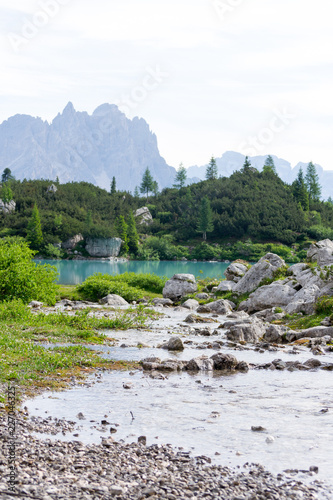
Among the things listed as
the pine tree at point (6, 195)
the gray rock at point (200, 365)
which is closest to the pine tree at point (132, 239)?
the pine tree at point (6, 195)

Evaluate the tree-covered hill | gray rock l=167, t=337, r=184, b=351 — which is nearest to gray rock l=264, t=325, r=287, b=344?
gray rock l=167, t=337, r=184, b=351

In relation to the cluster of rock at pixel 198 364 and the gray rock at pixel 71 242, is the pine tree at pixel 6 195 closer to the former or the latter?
the gray rock at pixel 71 242

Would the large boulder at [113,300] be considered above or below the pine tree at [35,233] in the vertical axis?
below

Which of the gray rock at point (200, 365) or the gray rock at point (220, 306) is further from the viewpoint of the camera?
the gray rock at point (220, 306)

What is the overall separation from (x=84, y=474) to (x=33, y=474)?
2.52 ft

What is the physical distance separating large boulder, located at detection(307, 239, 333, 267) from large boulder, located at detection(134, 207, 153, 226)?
14522 cm

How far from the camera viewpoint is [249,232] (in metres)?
163

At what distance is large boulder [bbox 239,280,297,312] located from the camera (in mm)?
32500

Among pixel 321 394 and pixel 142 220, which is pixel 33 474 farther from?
pixel 142 220

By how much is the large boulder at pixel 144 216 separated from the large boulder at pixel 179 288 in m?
139

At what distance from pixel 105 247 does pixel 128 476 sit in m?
142

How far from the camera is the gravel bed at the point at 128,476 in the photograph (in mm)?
7105

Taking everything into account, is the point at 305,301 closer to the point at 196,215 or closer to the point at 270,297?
the point at 270,297

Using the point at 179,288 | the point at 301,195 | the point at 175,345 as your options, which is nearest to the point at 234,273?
the point at 179,288
